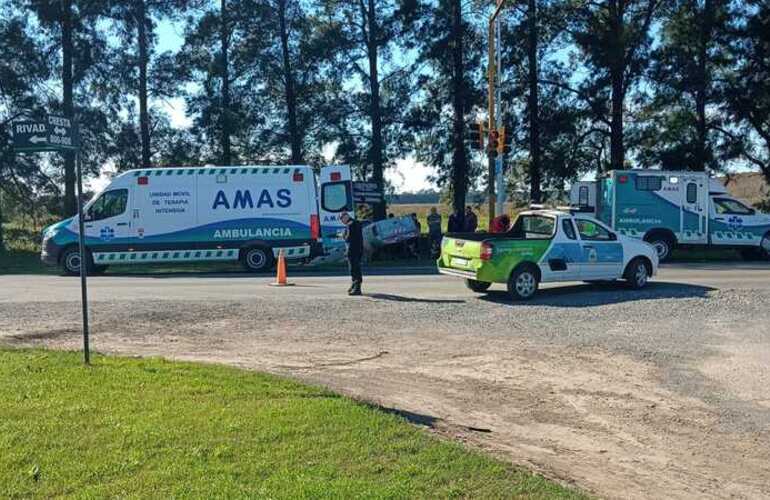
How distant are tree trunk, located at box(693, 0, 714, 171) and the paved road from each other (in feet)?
34.8

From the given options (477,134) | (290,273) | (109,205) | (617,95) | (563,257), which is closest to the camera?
(563,257)

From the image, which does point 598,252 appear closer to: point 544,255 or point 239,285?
point 544,255

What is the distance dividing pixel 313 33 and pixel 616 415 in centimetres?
2974

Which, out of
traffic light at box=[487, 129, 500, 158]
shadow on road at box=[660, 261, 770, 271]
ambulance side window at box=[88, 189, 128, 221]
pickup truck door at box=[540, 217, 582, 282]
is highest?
traffic light at box=[487, 129, 500, 158]

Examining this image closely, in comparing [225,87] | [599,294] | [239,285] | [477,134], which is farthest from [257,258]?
[225,87]

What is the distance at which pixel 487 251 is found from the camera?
14.2m

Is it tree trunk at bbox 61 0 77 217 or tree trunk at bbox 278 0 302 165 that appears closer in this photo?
tree trunk at bbox 61 0 77 217

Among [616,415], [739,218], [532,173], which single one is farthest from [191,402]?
[532,173]

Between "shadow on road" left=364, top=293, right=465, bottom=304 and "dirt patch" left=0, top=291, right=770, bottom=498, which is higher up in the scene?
"shadow on road" left=364, top=293, right=465, bottom=304

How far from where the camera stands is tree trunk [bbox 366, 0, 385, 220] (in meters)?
33.6

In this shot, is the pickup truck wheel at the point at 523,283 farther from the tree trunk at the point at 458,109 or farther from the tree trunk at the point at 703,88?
the tree trunk at the point at 703,88

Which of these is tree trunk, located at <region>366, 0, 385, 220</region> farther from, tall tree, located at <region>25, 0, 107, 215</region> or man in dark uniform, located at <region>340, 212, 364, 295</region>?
man in dark uniform, located at <region>340, 212, 364, 295</region>

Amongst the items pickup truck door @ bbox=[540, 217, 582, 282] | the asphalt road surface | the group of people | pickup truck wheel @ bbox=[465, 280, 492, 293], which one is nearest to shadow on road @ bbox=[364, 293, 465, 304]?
the asphalt road surface

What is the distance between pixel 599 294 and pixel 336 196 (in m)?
10.1
